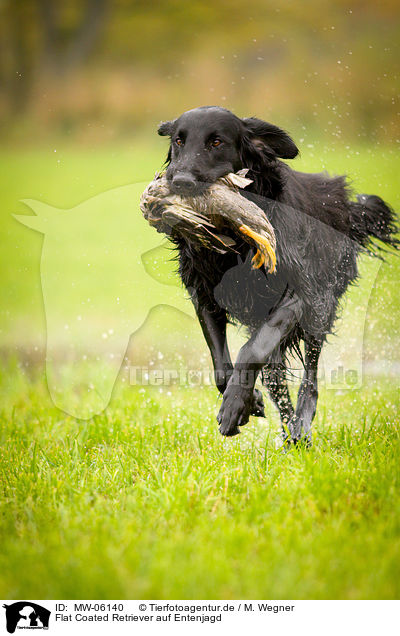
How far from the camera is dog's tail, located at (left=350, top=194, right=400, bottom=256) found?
12.1 ft

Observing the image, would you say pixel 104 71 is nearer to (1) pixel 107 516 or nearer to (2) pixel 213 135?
(2) pixel 213 135

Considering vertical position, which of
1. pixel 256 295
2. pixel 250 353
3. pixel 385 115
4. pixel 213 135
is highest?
pixel 385 115

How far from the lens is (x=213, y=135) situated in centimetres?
280

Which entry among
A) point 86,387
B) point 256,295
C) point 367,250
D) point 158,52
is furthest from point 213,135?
point 158,52

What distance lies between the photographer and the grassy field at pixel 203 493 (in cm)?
190

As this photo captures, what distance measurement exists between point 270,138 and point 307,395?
1.33m

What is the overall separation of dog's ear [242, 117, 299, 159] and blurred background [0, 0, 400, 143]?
2114 millimetres

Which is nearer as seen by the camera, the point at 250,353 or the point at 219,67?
the point at 250,353

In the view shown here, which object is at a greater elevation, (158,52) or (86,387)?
(158,52)

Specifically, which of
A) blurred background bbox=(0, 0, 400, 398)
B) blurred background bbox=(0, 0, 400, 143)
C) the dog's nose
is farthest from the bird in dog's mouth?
blurred background bbox=(0, 0, 400, 143)

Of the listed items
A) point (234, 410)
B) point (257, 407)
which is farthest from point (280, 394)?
point (234, 410)

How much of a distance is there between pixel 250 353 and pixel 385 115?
10.6ft

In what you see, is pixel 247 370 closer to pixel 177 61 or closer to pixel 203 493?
pixel 203 493

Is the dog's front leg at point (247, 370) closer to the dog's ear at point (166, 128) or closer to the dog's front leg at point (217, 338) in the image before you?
the dog's front leg at point (217, 338)
